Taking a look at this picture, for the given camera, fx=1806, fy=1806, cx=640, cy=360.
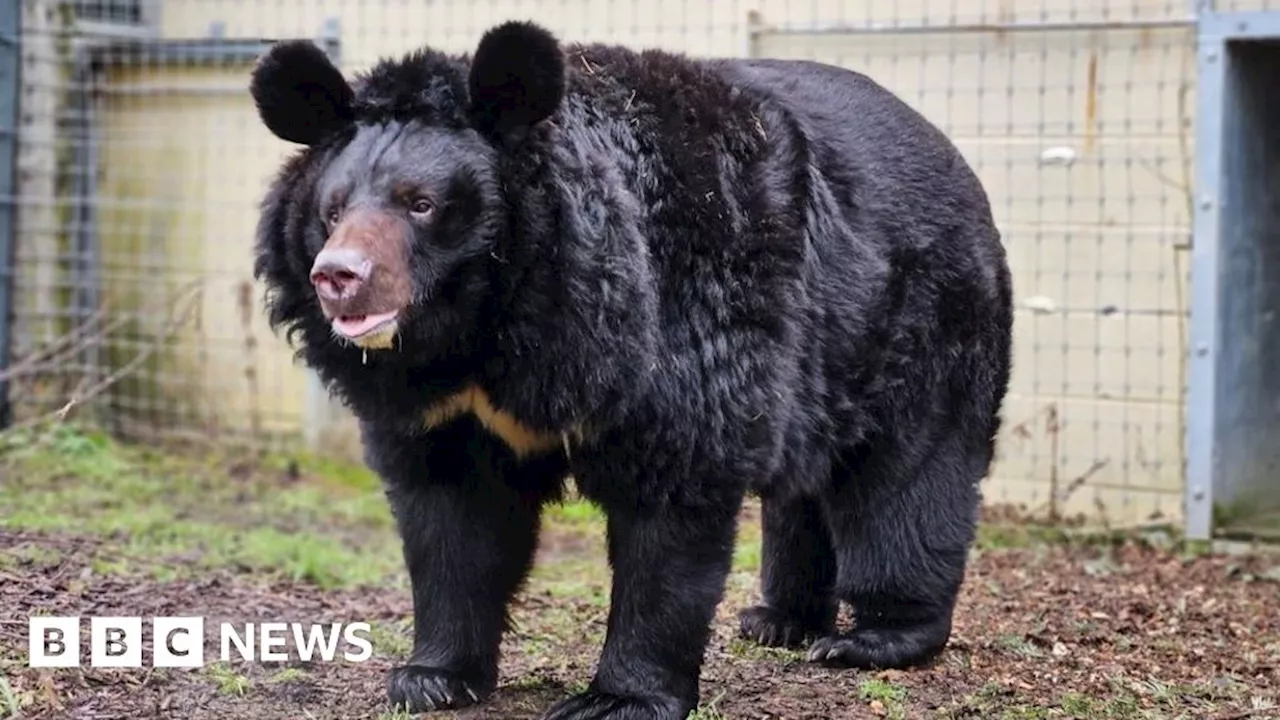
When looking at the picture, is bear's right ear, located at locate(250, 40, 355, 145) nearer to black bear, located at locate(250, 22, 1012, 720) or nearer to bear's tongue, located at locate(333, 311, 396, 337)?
black bear, located at locate(250, 22, 1012, 720)

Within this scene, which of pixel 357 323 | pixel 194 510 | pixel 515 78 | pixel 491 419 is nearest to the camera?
pixel 357 323

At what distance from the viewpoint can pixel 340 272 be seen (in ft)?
13.7

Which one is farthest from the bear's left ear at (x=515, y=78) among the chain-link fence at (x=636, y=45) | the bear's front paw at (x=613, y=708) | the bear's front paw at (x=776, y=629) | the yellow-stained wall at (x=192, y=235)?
the yellow-stained wall at (x=192, y=235)

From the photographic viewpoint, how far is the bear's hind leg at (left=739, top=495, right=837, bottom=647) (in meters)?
6.02

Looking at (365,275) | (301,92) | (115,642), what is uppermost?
(301,92)

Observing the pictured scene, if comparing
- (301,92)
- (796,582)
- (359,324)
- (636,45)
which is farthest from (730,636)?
(636,45)

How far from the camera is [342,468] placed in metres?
10.5

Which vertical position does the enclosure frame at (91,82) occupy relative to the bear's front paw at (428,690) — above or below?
above

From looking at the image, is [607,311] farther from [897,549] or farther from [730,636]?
[730,636]

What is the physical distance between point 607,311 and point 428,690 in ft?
3.89

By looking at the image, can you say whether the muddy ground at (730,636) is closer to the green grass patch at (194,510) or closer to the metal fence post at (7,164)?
the green grass patch at (194,510)

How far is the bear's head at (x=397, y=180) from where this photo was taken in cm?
428

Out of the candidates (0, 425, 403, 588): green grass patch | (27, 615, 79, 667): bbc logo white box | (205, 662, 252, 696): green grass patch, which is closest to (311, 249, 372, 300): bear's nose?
(205, 662, 252, 696): green grass patch

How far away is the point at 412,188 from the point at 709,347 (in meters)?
0.92
